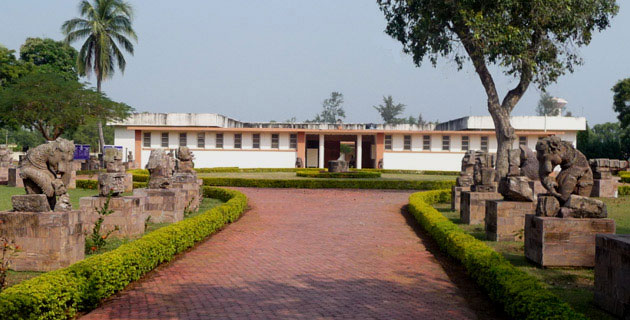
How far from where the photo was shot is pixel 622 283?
15.3 ft

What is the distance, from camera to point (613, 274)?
15.8 ft

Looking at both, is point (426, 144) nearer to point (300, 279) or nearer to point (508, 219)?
point (508, 219)

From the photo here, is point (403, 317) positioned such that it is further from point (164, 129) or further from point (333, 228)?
point (164, 129)

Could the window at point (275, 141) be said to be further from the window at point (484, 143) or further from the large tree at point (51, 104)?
the window at point (484, 143)

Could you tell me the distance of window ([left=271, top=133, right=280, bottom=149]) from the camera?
1362 inches

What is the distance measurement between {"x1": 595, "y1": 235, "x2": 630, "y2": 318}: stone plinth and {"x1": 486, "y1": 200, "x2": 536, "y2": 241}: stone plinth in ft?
12.1

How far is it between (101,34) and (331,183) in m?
23.6

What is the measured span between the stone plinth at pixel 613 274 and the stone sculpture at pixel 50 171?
6.13m

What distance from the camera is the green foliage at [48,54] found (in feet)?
140

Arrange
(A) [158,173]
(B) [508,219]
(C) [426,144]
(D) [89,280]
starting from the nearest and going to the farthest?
(D) [89,280]
(B) [508,219]
(A) [158,173]
(C) [426,144]

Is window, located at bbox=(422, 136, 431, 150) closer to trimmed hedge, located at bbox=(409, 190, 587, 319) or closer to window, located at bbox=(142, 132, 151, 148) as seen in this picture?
window, located at bbox=(142, 132, 151, 148)

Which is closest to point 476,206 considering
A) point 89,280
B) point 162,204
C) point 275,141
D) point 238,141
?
point 162,204

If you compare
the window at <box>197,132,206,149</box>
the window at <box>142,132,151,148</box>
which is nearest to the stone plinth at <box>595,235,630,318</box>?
the window at <box>197,132,206,149</box>

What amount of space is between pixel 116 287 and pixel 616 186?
651 inches
